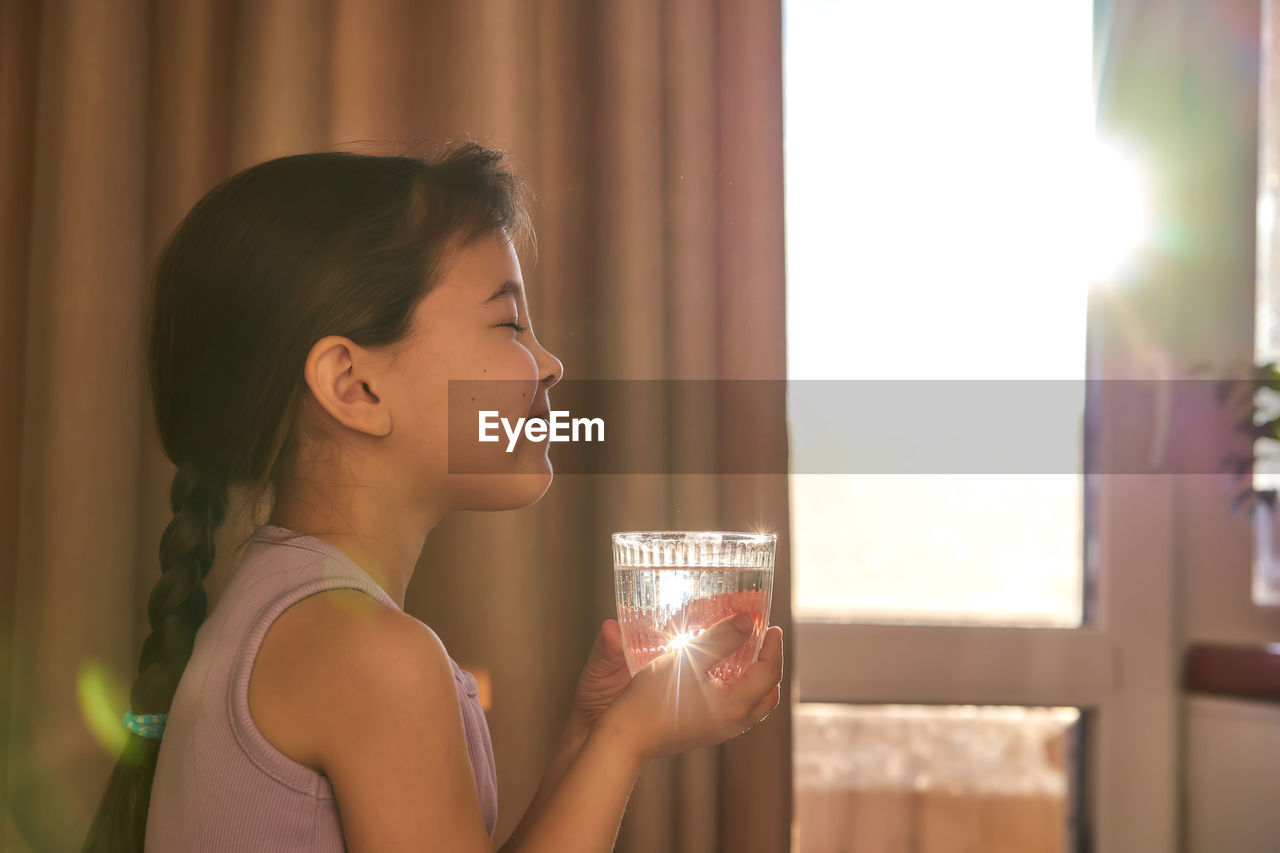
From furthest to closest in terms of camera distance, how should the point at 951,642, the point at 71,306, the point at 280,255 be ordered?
the point at 951,642 < the point at 71,306 < the point at 280,255

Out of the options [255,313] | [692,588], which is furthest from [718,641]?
[255,313]

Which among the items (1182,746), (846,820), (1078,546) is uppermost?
(1078,546)

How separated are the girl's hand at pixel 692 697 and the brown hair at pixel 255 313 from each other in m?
0.38

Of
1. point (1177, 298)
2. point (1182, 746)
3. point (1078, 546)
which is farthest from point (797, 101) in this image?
point (1182, 746)

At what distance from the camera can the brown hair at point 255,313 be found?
→ 0.91 meters

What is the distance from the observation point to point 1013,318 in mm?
1846

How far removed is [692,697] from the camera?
0.82 m

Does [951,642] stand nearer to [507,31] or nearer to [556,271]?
[556,271]

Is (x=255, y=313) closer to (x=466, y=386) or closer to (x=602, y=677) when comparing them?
(x=466, y=386)

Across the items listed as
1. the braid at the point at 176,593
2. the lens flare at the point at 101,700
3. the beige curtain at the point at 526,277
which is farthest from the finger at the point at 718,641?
the lens flare at the point at 101,700

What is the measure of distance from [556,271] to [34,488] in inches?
30.9

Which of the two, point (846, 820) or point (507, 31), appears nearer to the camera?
point (507, 31)

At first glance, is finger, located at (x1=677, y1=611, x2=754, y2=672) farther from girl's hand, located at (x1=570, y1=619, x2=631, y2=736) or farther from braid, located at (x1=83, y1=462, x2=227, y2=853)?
braid, located at (x1=83, y1=462, x2=227, y2=853)

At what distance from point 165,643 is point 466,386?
0.38 metres
